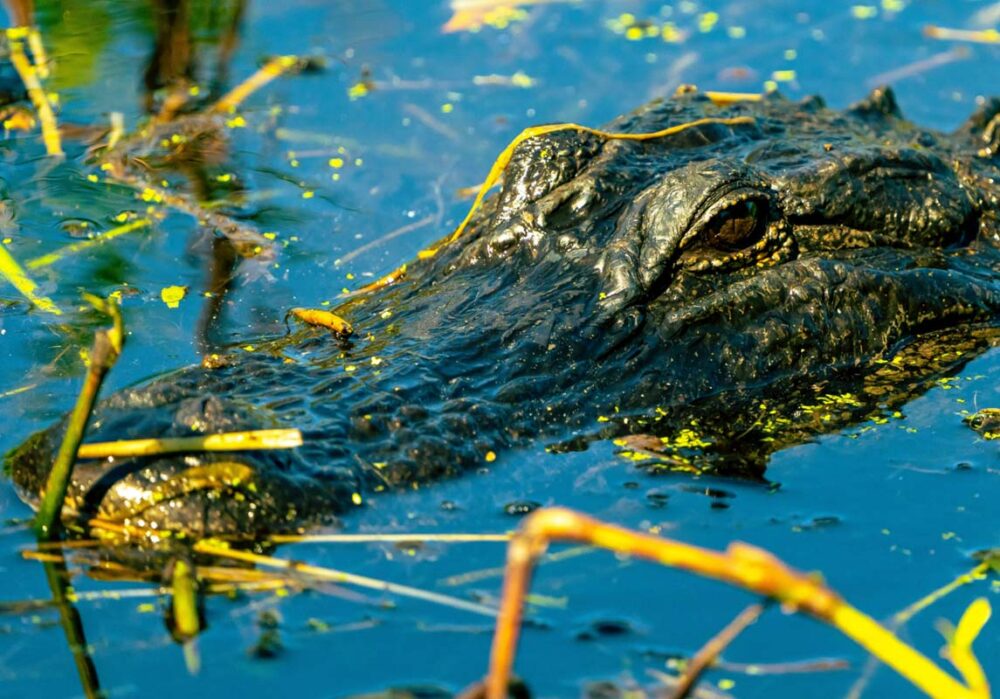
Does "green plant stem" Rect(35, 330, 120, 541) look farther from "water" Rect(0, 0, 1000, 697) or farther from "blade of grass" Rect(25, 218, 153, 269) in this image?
"blade of grass" Rect(25, 218, 153, 269)

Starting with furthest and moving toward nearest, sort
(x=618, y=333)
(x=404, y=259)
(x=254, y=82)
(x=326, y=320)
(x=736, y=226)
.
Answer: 1. (x=254, y=82)
2. (x=404, y=259)
3. (x=736, y=226)
4. (x=326, y=320)
5. (x=618, y=333)

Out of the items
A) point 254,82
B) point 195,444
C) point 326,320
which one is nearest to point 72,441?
point 195,444

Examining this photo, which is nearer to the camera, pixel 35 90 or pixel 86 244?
pixel 86 244

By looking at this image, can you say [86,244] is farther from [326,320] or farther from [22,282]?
[326,320]

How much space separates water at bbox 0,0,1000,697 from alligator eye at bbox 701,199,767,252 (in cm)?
91

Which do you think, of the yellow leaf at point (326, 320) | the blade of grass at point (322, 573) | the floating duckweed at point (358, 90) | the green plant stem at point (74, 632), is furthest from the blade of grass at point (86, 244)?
the blade of grass at point (322, 573)

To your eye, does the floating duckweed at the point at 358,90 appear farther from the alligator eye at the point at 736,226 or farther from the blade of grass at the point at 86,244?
the alligator eye at the point at 736,226

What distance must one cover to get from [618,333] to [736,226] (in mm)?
730

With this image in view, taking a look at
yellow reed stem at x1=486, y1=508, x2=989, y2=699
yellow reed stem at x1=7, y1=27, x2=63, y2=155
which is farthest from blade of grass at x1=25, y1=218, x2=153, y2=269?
yellow reed stem at x1=486, y1=508, x2=989, y2=699

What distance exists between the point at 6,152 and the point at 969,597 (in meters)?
6.04

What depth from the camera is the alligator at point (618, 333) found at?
4582mm

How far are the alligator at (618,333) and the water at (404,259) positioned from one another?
179 millimetres

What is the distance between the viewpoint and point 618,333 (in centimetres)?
545

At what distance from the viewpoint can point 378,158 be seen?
870 centimetres
